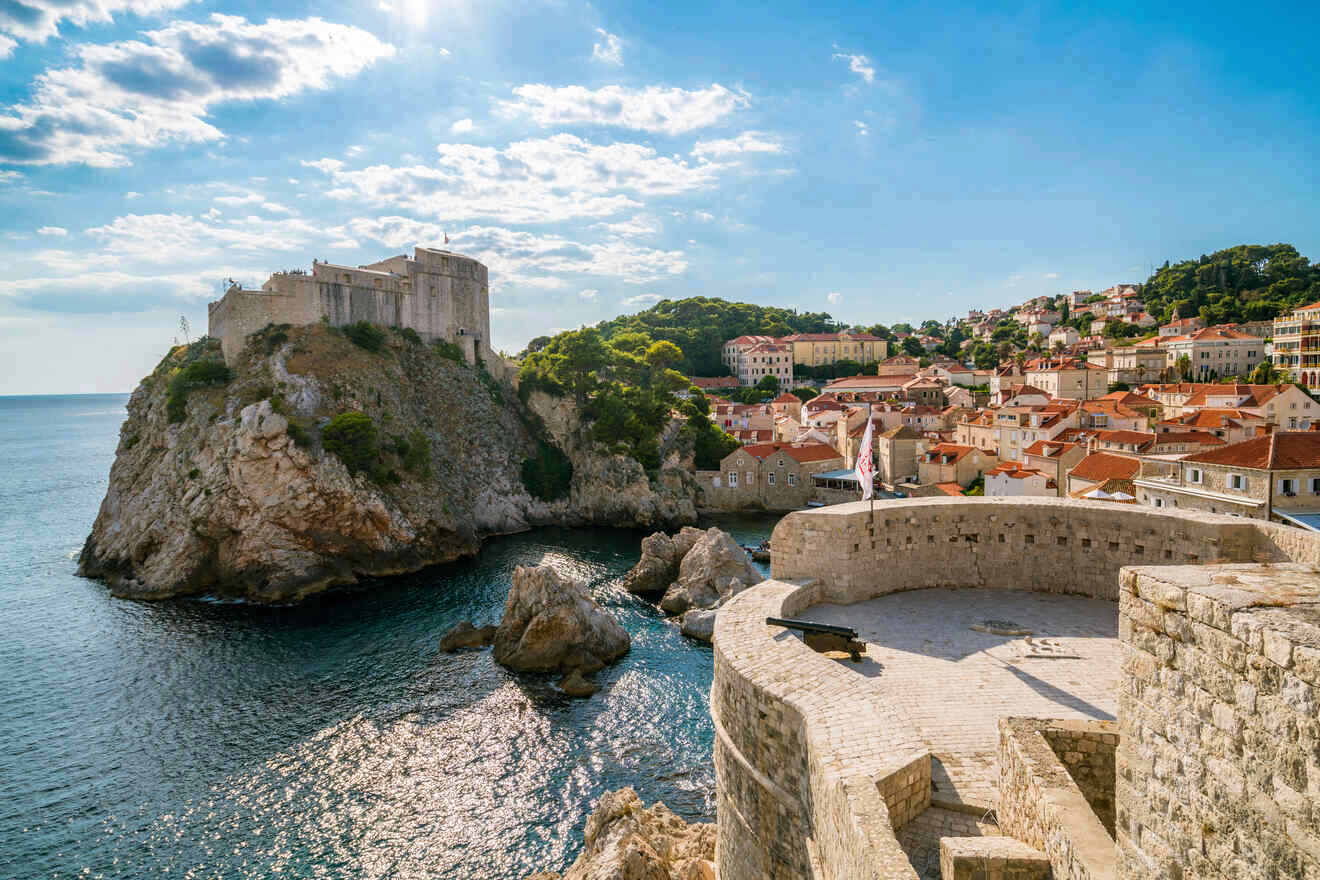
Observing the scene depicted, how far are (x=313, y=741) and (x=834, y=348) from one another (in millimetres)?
81232

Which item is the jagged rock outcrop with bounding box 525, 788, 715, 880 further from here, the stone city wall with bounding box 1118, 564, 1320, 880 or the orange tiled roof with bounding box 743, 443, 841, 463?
the orange tiled roof with bounding box 743, 443, 841, 463

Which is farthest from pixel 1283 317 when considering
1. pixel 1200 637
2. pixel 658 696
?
pixel 1200 637

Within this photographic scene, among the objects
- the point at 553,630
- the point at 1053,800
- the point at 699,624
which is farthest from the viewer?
the point at 699,624

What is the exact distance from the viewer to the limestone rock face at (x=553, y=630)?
22.4 m

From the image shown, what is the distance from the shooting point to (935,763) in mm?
6320

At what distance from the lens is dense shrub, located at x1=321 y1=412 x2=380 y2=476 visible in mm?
35594

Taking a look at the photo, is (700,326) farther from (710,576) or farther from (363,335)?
(710,576)

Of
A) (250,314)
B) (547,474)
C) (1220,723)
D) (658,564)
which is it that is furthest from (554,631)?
(250,314)

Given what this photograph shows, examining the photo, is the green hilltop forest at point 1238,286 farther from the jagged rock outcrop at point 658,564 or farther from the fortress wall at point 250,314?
the fortress wall at point 250,314

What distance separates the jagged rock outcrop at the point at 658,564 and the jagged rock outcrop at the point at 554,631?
6.18 m

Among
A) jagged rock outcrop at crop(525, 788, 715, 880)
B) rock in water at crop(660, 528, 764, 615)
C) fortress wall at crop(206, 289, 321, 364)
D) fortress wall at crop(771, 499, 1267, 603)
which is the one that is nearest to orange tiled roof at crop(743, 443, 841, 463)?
rock in water at crop(660, 528, 764, 615)

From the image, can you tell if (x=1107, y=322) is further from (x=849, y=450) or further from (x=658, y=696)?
(x=658, y=696)

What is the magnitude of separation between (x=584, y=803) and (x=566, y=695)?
5090 millimetres

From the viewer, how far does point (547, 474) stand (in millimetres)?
48156
